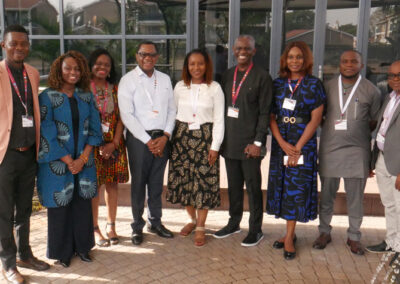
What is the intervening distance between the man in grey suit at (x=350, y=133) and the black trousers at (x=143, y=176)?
1.54 metres

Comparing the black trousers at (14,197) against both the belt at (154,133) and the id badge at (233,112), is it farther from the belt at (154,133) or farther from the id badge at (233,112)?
the id badge at (233,112)

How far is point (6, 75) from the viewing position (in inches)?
124

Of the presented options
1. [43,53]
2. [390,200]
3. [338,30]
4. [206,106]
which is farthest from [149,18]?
[390,200]

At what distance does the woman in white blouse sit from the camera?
13.0ft

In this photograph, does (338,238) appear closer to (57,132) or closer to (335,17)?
(57,132)

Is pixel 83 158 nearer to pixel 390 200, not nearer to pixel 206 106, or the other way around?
pixel 206 106

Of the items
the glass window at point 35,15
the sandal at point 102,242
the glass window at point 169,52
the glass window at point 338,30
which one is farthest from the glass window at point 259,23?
the sandal at point 102,242

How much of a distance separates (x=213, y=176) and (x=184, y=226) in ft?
2.62

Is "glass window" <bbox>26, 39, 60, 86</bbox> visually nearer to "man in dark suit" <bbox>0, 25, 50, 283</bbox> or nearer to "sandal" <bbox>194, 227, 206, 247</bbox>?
"man in dark suit" <bbox>0, 25, 50, 283</bbox>

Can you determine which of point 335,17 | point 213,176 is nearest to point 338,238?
point 213,176

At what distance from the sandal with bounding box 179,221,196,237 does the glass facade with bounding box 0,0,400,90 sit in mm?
4253

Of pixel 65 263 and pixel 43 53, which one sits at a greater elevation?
pixel 43 53

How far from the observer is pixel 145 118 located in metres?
3.96

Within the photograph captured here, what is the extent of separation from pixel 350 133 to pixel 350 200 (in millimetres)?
661
